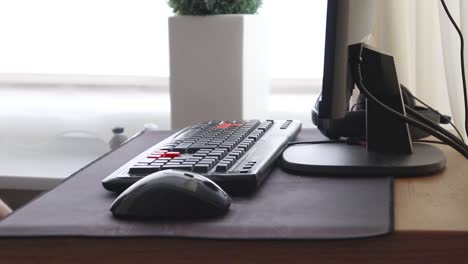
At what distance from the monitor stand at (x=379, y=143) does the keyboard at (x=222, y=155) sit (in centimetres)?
4

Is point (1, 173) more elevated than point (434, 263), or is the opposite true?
point (434, 263)

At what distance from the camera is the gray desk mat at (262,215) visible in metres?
0.66

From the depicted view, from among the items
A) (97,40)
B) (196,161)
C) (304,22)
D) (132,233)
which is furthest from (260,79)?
(132,233)

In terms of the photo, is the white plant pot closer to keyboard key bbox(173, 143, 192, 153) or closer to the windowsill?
the windowsill

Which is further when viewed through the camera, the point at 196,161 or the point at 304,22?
the point at 304,22

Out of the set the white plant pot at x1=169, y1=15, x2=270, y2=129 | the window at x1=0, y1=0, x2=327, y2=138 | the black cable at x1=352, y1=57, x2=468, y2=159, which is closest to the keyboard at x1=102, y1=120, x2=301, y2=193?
the black cable at x1=352, y1=57, x2=468, y2=159

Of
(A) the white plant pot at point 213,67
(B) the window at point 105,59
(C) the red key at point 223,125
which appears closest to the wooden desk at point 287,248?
(C) the red key at point 223,125

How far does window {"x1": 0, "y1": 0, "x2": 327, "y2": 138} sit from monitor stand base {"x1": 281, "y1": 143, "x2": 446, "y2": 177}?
86 cm

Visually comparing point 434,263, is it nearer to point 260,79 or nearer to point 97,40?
point 260,79

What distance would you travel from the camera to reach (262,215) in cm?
70

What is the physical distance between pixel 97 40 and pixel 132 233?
1386 millimetres

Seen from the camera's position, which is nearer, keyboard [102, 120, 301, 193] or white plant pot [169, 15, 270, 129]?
keyboard [102, 120, 301, 193]

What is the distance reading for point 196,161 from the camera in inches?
33.7

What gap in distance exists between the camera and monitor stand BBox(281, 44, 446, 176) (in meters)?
0.90
